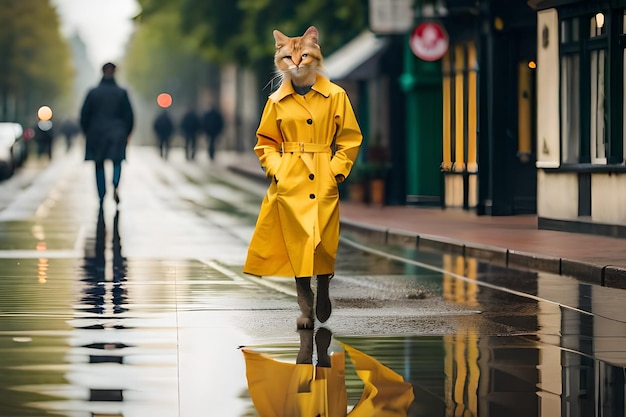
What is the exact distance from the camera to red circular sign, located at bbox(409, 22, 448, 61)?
26562 millimetres

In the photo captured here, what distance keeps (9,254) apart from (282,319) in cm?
694

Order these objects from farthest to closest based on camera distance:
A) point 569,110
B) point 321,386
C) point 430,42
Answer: point 430,42 → point 569,110 → point 321,386

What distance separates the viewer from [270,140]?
10898 mm

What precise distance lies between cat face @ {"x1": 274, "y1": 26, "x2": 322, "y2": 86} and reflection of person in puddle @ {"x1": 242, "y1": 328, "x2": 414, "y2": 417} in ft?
6.44

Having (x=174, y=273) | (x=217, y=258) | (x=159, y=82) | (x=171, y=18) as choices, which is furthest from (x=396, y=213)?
(x=159, y=82)

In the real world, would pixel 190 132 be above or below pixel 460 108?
above

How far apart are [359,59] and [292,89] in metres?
20.2

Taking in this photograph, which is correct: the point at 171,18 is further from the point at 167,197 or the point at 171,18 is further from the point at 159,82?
the point at 159,82

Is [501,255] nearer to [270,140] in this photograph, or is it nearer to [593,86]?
[593,86]

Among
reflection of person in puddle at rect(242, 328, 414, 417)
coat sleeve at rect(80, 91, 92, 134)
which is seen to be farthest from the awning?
reflection of person in puddle at rect(242, 328, 414, 417)

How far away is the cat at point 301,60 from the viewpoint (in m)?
10.7

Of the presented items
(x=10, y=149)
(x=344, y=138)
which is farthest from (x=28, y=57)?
(x=344, y=138)

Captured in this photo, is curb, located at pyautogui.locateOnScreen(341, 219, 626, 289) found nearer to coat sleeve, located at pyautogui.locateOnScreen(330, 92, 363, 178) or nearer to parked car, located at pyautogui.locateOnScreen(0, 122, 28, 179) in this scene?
coat sleeve, located at pyautogui.locateOnScreen(330, 92, 363, 178)

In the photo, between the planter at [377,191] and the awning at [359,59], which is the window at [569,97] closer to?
the awning at [359,59]
